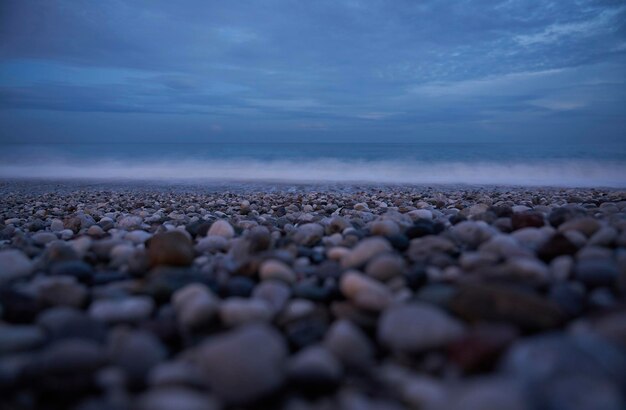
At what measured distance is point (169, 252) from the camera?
5.16ft

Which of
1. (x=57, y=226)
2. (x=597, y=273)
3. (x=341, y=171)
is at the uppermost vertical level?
(x=341, y=171)

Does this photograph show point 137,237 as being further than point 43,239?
No

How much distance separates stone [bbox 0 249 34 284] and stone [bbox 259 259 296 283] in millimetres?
865

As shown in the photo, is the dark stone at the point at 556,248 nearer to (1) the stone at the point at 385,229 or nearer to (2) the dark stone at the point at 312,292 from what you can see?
(1) the stone at the point at 385,229

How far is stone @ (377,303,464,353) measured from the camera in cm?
95

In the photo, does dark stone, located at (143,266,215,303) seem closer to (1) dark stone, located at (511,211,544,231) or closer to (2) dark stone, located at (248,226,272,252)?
(2) dark stone, located at (248,226,272,252)

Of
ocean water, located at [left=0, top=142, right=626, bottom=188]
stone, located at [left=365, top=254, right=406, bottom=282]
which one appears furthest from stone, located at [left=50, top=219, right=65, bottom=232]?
ocean water, located at [left=0, top=142, right=626, bottom=188]

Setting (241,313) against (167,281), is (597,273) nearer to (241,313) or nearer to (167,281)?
(241,313)

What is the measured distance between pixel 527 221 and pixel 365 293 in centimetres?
126

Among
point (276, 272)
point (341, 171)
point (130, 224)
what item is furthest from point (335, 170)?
point (276, 272)

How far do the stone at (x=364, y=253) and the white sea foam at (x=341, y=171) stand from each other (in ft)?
30.7

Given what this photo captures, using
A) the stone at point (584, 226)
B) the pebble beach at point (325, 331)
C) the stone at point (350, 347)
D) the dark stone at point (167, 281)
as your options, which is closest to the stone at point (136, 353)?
the pebble beach at point (325, 331)

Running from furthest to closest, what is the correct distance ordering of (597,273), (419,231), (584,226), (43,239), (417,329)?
1. (43,239)
2. (419,231)
3. (584,226)
4. (597,273)
5. (417,329)

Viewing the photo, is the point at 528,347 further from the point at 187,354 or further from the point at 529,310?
the point at 187,354
